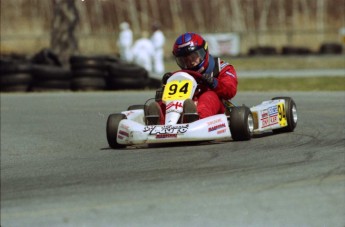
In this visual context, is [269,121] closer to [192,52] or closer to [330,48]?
[192,52]

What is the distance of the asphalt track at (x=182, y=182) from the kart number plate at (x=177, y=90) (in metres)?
0.54

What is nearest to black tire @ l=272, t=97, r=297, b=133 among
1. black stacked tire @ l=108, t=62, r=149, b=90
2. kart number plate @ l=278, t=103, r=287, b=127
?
kart number plate @ l=278, t=103, r=287, b=127

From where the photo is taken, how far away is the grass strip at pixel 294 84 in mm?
17391

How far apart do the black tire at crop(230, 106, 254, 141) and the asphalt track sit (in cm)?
10

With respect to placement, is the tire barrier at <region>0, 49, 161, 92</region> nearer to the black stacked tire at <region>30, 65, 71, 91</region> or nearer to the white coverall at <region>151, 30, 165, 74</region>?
the black stacked tire at <region>30, 65, 71, 91</region>

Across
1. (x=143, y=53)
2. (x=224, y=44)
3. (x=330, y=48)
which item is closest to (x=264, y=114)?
(x=143, y=53)

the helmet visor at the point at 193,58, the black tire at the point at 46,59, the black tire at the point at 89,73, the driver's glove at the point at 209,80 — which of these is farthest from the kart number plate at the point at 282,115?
the black tire at the point at 46,59

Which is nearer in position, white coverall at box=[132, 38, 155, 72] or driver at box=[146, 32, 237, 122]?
driver at box=[146, 32, 237, 122]

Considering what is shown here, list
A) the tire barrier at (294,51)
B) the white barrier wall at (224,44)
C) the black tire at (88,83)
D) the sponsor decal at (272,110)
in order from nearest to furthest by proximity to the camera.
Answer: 1. the sponsor decal at (272,110)
2. the black tire at (88,83)
3. the tire barrier at (294,51)
4. the white barrier wall at (224,44)

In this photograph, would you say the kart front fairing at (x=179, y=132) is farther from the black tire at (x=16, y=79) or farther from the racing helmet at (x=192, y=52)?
the black tire at (x=16, y=79)

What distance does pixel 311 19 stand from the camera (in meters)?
48.2

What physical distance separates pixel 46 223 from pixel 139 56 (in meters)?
20.0

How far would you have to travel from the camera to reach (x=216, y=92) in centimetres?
891

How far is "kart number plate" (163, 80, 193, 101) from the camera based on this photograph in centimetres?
874
